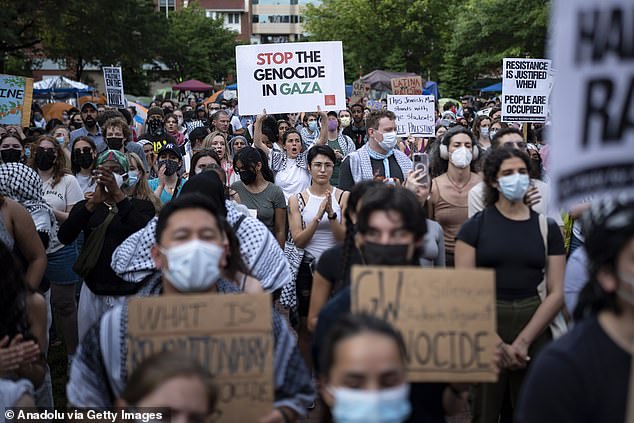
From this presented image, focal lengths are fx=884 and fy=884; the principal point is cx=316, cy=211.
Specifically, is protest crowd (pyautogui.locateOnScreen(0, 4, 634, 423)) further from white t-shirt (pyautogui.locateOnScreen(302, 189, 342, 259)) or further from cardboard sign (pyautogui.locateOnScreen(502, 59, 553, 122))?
cardboard sign (pyautogui.locateOnScreen(502, 59, 553, 122))

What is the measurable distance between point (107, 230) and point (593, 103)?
3.85 metres

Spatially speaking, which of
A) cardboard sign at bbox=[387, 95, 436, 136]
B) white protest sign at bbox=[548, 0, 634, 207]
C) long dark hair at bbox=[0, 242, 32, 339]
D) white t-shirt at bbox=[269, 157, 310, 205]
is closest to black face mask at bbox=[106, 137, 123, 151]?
white t-shirt at bbox=[269, 157, 310, 205]

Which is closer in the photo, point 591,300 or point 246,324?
point 591,300

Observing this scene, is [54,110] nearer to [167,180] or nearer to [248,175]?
[167,180]

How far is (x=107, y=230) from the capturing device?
5.81 metres

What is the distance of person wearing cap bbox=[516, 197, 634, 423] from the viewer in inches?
106

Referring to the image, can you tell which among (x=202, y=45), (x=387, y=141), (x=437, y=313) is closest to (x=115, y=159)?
(x=387, y=141)

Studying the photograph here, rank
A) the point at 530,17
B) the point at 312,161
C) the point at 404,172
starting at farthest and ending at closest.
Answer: the point at 530,17, the point at 404,172, the point at 312,161

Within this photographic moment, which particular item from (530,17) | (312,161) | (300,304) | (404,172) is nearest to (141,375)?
(300,304)

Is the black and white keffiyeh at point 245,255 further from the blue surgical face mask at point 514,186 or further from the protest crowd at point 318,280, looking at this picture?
the blue surgical face mask at point 514,186

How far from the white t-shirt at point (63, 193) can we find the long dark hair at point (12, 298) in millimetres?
4008

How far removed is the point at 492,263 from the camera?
4855mm

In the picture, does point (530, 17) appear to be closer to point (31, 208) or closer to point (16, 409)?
point (31, 208)

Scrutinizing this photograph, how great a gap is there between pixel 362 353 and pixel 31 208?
4.36 m
